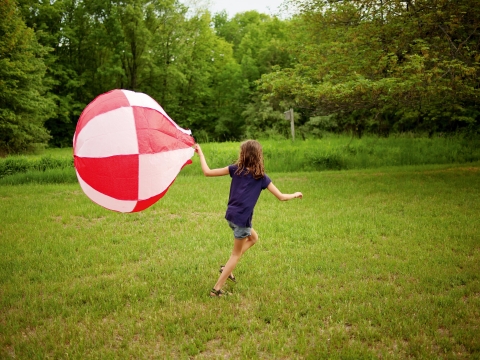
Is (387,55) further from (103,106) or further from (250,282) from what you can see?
(103,106)

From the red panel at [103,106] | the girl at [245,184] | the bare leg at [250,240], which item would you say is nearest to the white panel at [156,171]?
the girl at [245,184]

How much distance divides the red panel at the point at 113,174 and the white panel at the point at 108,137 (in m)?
0.06

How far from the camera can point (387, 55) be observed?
11.0 meters

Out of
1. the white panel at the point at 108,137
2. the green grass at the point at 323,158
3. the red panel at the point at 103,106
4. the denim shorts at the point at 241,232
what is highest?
the red panel at the point at 103,106

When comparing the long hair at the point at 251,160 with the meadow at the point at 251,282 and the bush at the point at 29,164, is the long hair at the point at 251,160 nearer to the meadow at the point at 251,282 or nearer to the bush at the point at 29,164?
the meadow at the point at 251,282

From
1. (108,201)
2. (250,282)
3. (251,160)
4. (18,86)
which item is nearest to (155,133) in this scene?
(108,201)

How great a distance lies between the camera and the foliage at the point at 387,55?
10195 mm

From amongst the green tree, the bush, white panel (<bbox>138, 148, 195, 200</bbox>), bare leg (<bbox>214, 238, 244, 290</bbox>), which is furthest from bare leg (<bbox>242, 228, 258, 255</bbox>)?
the green tree

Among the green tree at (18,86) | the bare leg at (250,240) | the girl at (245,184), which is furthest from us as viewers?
the green tree at (18,86)

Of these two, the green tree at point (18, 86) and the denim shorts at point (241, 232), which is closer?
the denim shorts at point (241, 232)

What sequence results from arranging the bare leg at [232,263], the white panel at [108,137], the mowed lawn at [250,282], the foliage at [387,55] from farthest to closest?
the foliage at [387,55]
the bare leg at [232,263]
the white panel at [108,137]
the mowed lawn at [250,282]

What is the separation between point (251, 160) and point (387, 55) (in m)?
8.37

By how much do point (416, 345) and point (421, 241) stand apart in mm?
3335

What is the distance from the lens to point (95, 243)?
689cm
